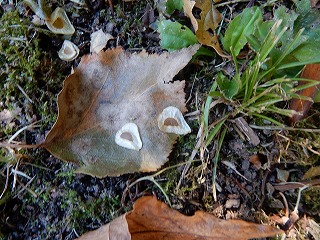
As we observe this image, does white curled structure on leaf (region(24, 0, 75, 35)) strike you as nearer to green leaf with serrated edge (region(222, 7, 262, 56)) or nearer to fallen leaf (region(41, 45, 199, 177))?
fallen leaf (region(41, 45, 199, 177))

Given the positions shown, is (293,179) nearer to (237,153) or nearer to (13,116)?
(237,153)

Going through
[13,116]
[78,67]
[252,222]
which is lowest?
[252,222]

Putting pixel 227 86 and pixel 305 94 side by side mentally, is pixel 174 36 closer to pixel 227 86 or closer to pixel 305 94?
pixel 227 86

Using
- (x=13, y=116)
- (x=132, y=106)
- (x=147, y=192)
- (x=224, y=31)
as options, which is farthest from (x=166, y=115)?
(x=13, y=116)

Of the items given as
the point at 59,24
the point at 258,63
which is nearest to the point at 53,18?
the point at 59,24

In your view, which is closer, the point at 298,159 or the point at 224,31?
the point at 298,159

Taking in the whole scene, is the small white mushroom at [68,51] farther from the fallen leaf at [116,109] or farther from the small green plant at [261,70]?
the small green plant at [261,70]

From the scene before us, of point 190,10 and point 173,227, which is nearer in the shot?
point 173,227
